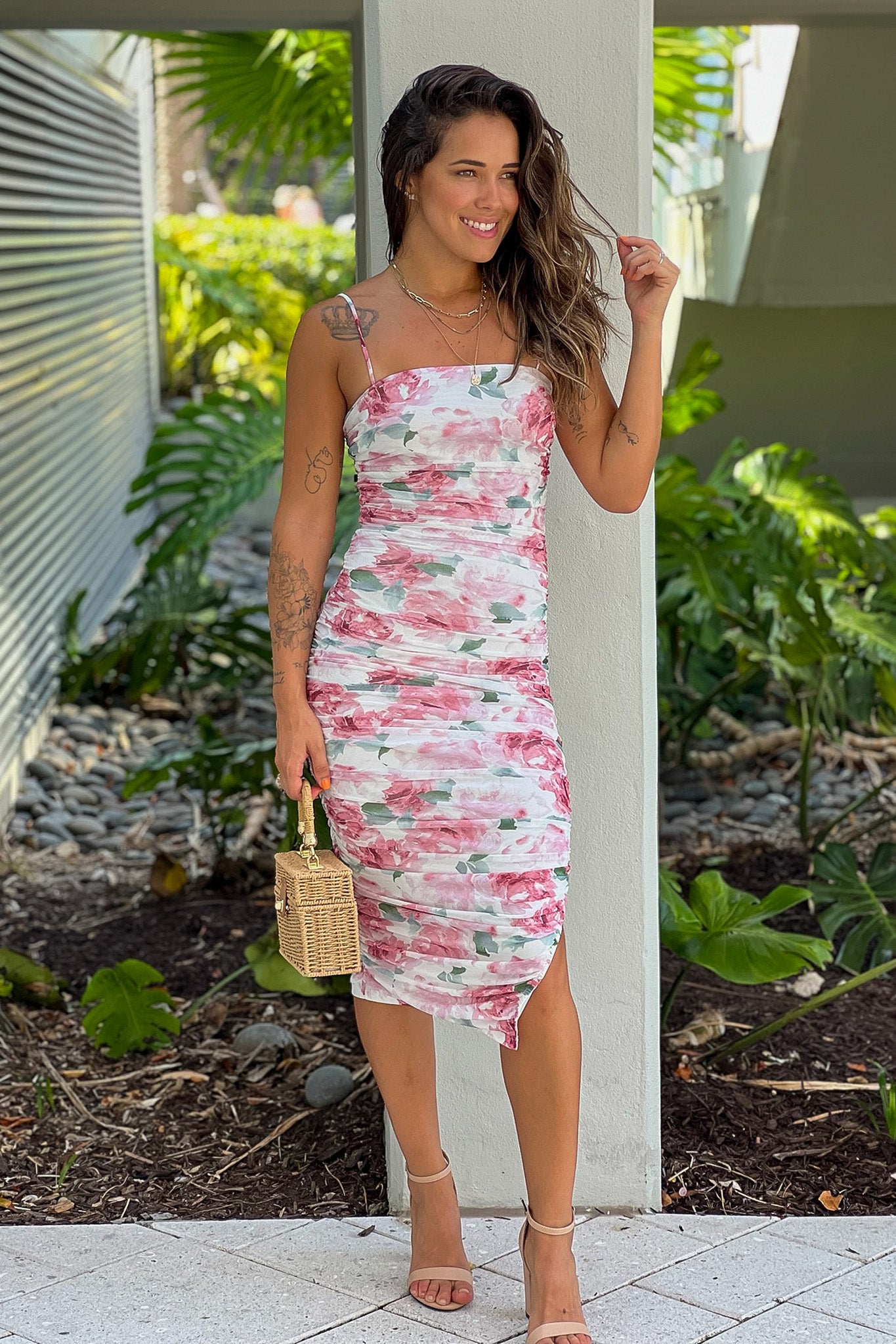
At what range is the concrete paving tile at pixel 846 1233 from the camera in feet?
8.52

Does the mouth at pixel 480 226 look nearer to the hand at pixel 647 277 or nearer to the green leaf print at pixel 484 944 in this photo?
the hand at pixel 647 277

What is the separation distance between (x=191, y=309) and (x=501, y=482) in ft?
31.3

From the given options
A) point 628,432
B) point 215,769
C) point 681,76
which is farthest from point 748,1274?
point 681,76

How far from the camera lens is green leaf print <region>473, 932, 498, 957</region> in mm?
2277

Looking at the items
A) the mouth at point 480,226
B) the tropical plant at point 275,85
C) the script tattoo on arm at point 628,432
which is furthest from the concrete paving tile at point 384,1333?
the tropical plant at point 275,85

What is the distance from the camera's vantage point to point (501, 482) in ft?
7.57

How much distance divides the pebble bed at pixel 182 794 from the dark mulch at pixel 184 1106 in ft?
2.47

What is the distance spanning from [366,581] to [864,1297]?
1.33 m

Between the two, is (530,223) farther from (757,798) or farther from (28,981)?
(757,798)

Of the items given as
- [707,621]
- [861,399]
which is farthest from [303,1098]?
[861,399]

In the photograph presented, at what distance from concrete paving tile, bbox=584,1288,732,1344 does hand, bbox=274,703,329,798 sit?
0.91m

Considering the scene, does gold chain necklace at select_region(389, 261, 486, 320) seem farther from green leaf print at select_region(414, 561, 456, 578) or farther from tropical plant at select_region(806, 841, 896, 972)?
tropical plant at select_region(806, 841, 896, 972)

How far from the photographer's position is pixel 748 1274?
253 centimetres

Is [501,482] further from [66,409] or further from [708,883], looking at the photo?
[66,409]
